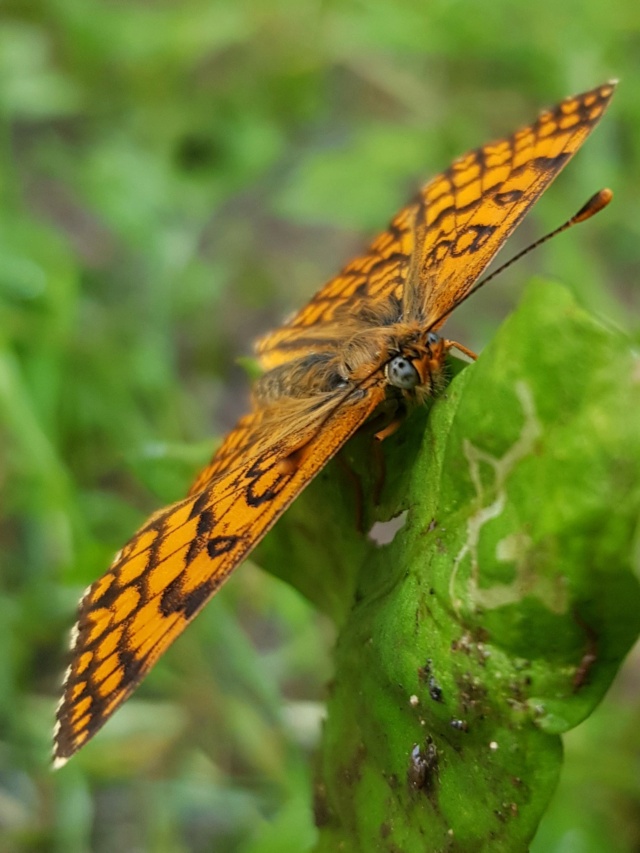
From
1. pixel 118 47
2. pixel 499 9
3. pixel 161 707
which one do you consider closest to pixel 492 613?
pixel 161 707

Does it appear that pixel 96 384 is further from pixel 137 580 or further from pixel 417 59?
pixel 417 59

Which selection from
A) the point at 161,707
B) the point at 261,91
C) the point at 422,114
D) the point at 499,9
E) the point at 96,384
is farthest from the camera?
the point at 261,91

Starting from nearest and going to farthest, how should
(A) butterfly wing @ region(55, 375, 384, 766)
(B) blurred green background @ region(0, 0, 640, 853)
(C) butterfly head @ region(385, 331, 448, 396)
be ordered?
(A) butterfly wing @ region(55, 375, 384, 766), (C) butterfly head @ region(385, 331, 448, 396), (B) blurred green background @ region(0, 0, 640, 853)

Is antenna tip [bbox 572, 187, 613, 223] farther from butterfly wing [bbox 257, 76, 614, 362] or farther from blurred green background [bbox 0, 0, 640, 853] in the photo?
blurred green background [bbox 0, 0, 640, 853]

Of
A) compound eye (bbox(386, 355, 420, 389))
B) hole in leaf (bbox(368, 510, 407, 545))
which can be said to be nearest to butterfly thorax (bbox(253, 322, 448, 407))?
compound eye (bbox(386, 355, 420, 389))

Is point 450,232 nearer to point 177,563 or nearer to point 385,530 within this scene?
point 385,530

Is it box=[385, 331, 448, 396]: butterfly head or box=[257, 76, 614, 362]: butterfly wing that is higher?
box=[257, 76, 614, 362]: butterfly wing

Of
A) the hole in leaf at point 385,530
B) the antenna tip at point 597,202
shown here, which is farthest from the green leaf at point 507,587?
the antenna tip at point 597,202

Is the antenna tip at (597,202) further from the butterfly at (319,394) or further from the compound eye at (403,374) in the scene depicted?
the compound eye at (403,374)
